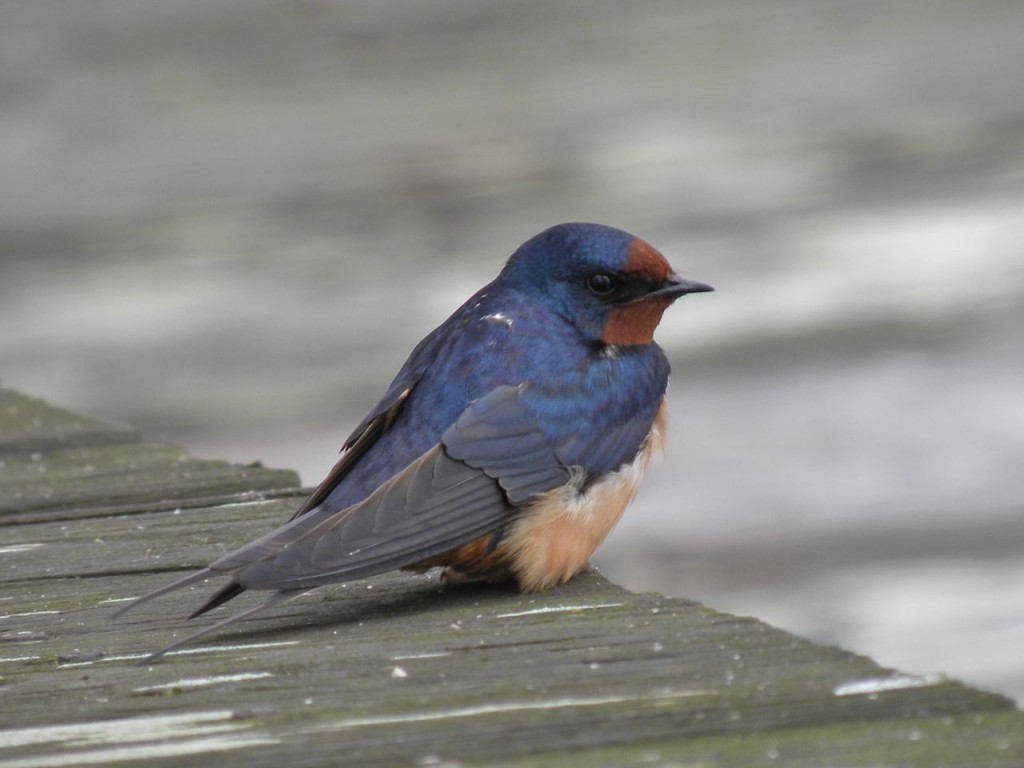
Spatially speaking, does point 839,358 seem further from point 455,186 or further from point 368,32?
point 368,32

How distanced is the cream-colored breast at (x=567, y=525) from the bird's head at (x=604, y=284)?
0.21 metres

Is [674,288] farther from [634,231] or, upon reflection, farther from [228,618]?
[634,231]

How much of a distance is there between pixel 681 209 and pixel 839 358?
2.26 ft

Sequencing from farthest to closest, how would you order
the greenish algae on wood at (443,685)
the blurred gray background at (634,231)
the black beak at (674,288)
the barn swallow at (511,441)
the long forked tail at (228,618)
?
1. the blurred gray background at (634,231)
2. the black beak at (674,288)
3. the barn swallow at (511,441)
4. the long forked tail at (228,618)
5. the greenish algae on wood at (443,685)

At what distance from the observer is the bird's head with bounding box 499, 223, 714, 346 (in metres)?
3.62

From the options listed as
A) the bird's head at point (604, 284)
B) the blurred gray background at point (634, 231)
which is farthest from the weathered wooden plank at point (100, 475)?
the blurred gray background at point (634, 231)

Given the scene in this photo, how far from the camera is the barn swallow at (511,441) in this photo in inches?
117

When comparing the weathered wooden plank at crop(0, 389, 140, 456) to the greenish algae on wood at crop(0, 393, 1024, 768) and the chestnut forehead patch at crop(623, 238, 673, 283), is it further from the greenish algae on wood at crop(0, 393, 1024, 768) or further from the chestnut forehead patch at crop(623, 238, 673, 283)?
the chestnut forehead patch at crop(623, 238, 673, 283)

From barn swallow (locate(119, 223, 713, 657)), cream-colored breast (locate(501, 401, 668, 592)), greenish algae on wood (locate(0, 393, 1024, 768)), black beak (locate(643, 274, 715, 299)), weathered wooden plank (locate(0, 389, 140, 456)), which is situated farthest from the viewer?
weathered wooden plank (locate(0, 389, 140, 456))

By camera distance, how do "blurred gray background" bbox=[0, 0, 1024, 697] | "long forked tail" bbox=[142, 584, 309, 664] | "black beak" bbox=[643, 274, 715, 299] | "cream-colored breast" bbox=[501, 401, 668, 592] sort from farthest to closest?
"blurred gray background" bbox=[0, 0, 1024, 697] → "black beak" bbox=[643, 274, 715, 299] → "cream-colored breast" bbox=[501, 401, 668, 592] → "long forked tail" bbox=[142, 584, 309, 664]

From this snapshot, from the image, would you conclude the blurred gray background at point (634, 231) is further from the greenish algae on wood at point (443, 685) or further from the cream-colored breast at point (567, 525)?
the greenish algae on wood at point (443, 685)

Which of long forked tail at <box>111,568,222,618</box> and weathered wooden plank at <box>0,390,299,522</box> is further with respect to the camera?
weathered wooden plank at <box>0,390,299,522</box>

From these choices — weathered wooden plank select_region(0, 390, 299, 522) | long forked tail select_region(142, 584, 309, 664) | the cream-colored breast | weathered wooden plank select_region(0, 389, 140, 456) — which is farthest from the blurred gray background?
long forked tail select_region(142, 584, 309, 664)

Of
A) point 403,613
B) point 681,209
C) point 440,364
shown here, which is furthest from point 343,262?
point 403,613
